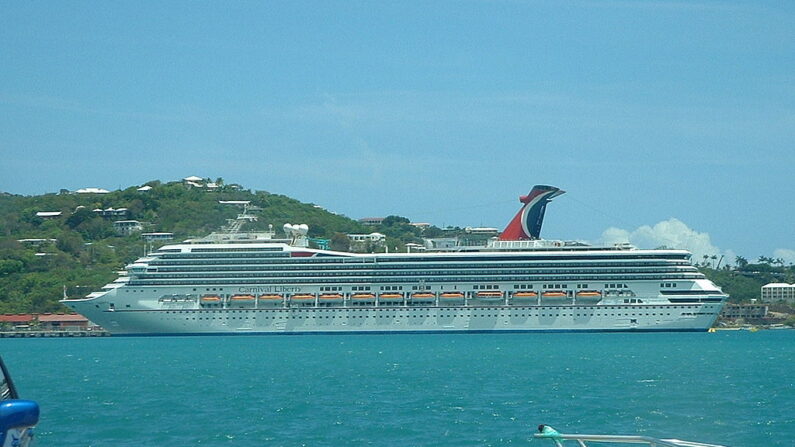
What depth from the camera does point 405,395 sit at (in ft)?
105

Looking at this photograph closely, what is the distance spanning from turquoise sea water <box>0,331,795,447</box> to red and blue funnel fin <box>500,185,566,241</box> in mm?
28839

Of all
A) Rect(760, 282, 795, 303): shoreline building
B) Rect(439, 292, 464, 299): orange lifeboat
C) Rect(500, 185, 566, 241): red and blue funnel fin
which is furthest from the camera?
Rect(760, 282, 795, 303): shoreline building

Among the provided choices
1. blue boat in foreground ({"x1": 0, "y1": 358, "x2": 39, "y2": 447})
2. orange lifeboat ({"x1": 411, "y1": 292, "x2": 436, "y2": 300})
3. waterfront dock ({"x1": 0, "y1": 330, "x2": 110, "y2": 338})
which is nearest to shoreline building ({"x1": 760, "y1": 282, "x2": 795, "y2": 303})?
orange lifeboat ({"x1": 411, "y1": 292, "x2": 436, "y2": 300})

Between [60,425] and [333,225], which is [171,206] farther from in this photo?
[60,425]

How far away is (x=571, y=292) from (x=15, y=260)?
55680 mm

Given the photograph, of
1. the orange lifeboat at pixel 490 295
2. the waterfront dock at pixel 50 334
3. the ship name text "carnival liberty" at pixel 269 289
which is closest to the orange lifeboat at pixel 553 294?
the orange lifeboat at pixel 490 295

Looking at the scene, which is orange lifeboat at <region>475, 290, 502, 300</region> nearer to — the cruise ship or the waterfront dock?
the cruise ship

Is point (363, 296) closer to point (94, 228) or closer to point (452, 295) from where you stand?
point (452, 295)

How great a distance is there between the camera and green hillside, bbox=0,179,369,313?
110m

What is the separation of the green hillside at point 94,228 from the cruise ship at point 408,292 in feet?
62.3

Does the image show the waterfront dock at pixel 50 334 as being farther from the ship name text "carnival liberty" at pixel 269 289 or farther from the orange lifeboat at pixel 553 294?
the orange lifeboat at pixel 553 294

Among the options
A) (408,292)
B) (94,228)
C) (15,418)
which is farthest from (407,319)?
(94,228)

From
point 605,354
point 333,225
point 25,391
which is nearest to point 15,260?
point 333,225

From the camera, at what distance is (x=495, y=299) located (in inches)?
3182
